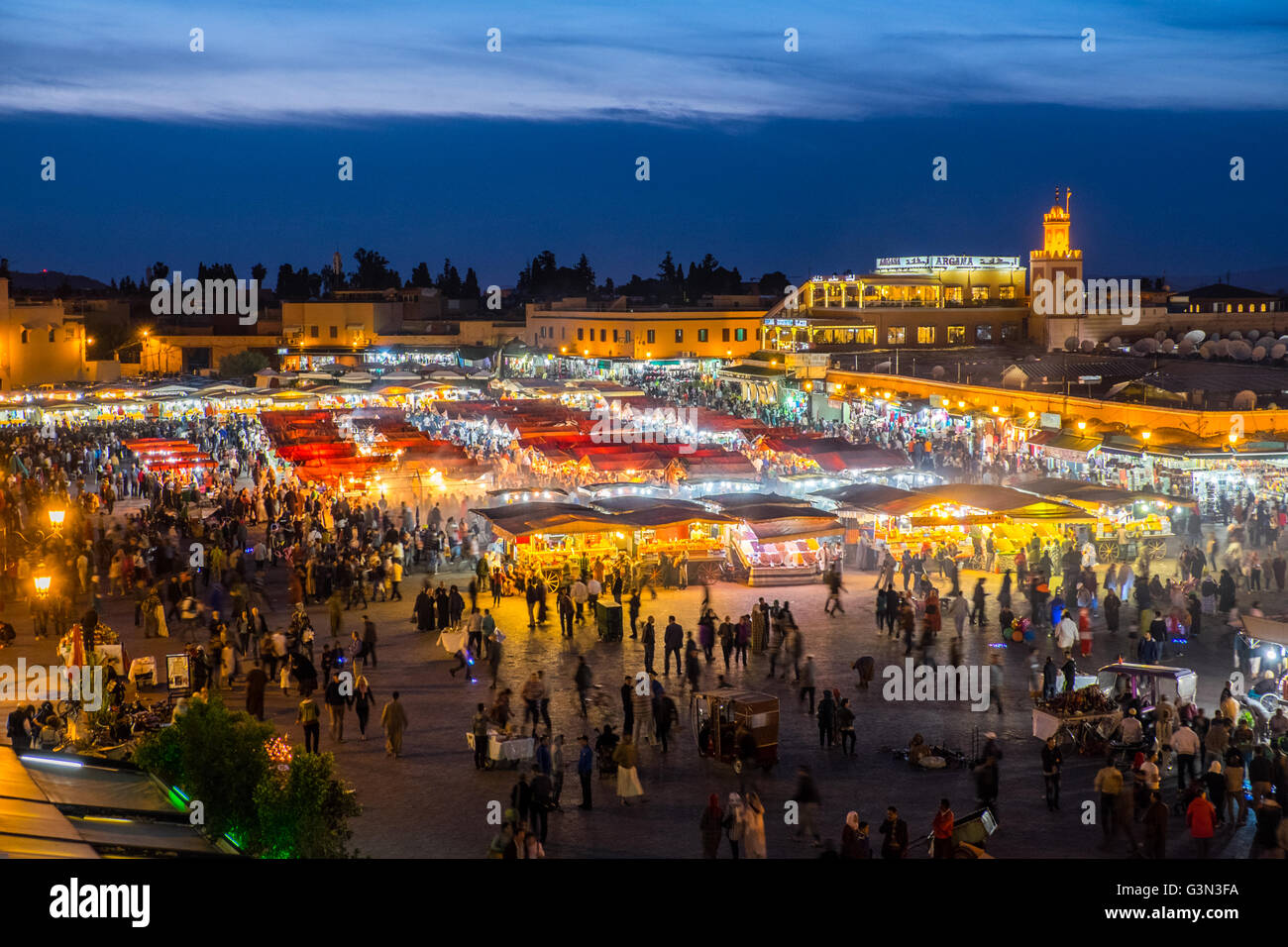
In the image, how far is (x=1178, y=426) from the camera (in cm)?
2512

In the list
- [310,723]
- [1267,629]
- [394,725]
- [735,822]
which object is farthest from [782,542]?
[735,822]

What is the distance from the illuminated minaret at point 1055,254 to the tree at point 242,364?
122ft

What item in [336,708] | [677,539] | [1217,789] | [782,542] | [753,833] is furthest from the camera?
[677,539]

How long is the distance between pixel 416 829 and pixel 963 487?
12.8 m

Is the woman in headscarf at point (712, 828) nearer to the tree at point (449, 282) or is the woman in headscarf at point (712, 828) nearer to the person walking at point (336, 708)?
the person walking at point (336, 708)

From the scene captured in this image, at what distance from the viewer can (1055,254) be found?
5953 cm

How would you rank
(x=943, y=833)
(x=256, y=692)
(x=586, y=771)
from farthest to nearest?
(x=256, y=692) < (x=586, y=771) < (x=943, y=833)

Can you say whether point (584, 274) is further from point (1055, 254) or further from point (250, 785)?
point (250, 785)

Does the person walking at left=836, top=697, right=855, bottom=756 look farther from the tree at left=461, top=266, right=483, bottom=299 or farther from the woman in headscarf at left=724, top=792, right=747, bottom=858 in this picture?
the tree at left=461, top=266, right=483, bottom=299

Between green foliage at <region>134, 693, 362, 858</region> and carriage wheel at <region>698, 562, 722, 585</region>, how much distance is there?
10.2 meters

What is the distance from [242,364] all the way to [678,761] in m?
55.3

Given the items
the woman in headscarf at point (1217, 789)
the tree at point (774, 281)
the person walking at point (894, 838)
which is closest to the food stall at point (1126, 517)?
the woman in headscarf at point (1217, 789)
